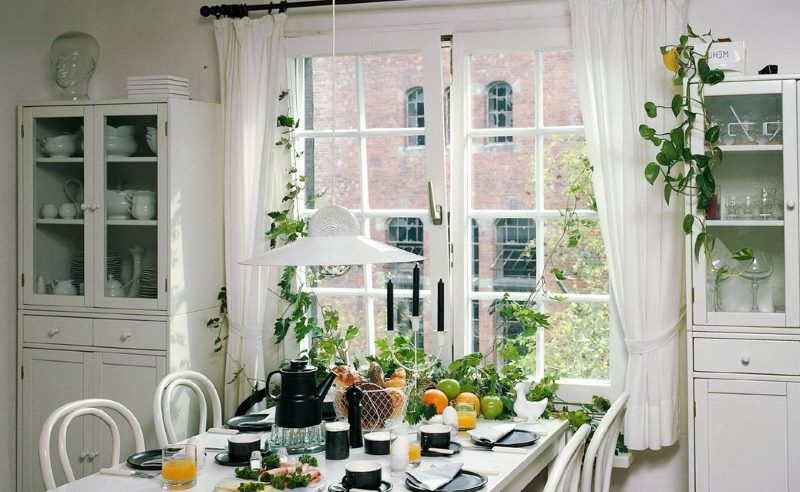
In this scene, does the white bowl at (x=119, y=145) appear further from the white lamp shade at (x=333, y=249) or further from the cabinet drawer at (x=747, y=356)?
the cabinet drawer at (x=747, y=356)

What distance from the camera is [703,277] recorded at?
10.2 ft

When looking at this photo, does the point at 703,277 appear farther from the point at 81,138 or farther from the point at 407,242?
the point at 81,138

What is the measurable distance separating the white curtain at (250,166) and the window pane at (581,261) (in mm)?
1198

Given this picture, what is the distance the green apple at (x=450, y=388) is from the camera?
10.6 ft

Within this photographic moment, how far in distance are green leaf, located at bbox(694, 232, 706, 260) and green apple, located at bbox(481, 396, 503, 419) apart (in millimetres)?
855

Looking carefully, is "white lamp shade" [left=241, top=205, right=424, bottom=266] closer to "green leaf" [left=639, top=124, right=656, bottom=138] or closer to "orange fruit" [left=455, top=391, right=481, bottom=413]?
"orange fruit" [left=455, top=391, right=481, bottom=413]

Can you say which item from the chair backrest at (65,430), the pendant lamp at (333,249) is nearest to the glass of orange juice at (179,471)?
the chair backrest at (65,430)

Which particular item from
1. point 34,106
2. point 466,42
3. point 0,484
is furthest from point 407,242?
point 0,484

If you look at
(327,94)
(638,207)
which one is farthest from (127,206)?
(638,207)

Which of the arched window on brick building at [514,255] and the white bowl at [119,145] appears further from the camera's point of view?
the white bowl at [119,145]

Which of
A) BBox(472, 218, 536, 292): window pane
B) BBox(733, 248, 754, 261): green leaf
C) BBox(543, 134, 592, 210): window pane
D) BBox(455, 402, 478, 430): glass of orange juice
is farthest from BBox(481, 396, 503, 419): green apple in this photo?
BBox(733, 248, 754, 261): green leaf

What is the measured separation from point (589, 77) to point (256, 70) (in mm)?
1400

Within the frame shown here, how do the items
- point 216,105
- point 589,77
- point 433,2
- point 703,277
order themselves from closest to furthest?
1. point 703,277
2. point 589,77
3. point 433,2
4. point 216,105

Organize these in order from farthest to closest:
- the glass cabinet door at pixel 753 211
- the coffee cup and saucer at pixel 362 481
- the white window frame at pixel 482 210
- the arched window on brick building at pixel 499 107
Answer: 1. the arched window on brick building at pixel 499 107
2. the white window frame at pixel 482 210
3. the glass cabinet door at pixel 753 211
4. the coffee cup and saucer at pixel 362 481
